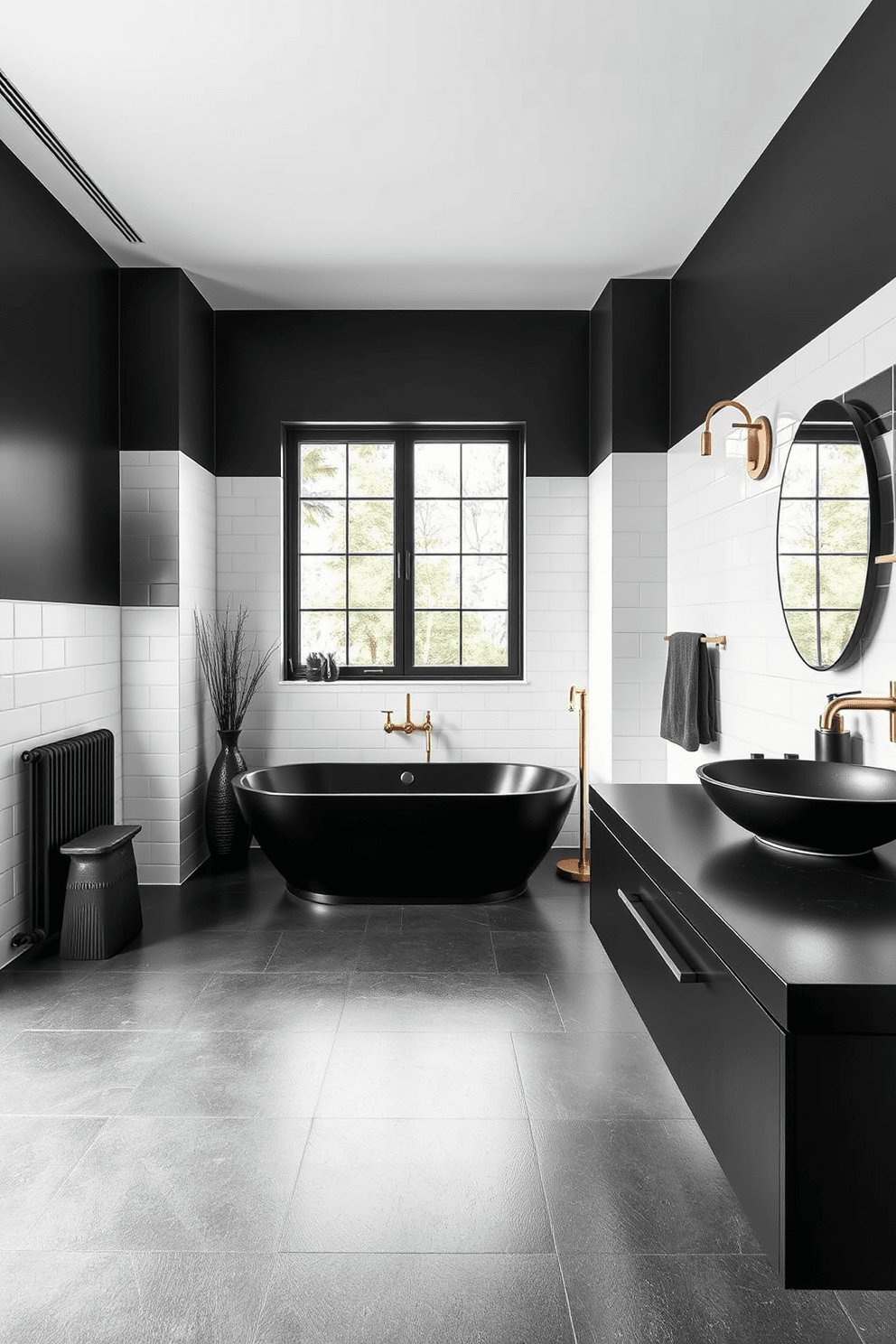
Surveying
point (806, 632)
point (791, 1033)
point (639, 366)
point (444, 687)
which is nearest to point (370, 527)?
point (444, 687)

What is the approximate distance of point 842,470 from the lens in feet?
8.72

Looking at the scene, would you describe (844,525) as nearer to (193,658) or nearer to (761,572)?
(761,572)

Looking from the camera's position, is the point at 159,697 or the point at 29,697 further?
the point at 159,697

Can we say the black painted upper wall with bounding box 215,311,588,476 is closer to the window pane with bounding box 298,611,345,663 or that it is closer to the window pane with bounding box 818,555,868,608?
the window pane with bounding box 298,611,345,663

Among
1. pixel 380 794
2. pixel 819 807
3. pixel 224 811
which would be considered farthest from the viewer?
pixel 224 811

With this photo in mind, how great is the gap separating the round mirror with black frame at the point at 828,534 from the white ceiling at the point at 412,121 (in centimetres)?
123

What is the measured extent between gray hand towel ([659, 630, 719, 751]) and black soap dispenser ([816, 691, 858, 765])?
4.37ft

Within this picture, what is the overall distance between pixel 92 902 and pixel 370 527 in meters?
2.73

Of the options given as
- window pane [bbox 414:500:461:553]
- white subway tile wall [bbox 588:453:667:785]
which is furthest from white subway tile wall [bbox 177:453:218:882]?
white subway tile wall [bbox 588:453:667:785]

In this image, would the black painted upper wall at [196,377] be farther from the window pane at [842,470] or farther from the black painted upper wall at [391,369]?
the window pane at [842,470]

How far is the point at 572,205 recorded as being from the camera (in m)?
3.92

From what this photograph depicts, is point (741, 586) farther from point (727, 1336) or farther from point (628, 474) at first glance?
point (727, 1336)

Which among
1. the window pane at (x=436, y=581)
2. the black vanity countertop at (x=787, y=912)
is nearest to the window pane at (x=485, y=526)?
the window pane at (x=436, y=581)

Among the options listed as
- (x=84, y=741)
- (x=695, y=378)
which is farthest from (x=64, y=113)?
(x=695, y=378)
